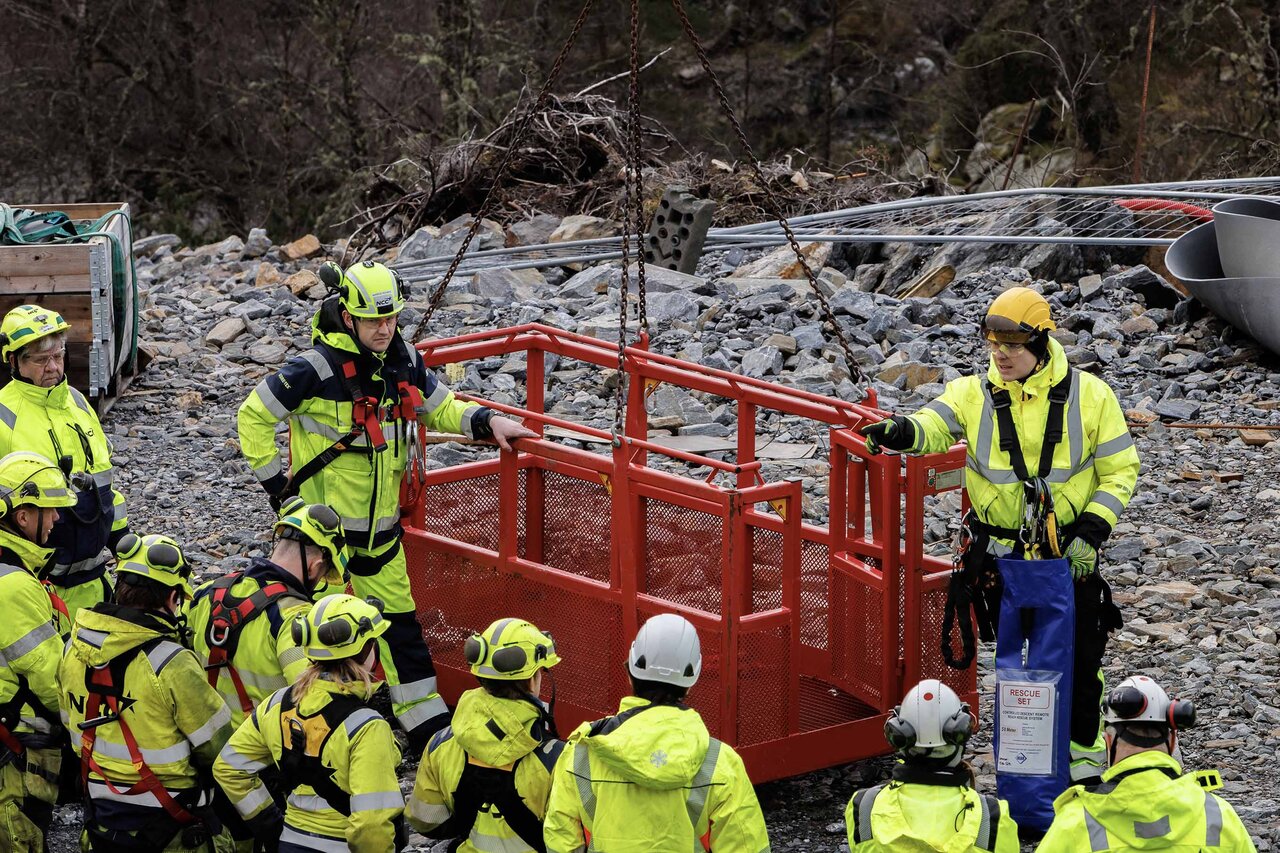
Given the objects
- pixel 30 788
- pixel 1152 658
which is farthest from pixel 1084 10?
pixel 30 788

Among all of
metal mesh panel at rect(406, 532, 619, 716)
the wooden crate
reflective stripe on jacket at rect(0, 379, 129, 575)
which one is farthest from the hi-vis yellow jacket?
the wooden crate

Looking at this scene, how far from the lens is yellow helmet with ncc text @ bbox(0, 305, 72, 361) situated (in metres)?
5.81

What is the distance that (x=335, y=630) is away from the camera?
13.3ft

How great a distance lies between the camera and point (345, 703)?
13.4 feet

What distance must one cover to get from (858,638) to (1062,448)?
1.13m

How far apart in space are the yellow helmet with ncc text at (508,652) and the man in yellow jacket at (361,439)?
189 cm

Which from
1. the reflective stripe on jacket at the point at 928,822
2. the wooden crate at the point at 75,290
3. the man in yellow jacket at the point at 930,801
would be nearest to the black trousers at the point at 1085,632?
the man in yellow jacket at the point at 930,801

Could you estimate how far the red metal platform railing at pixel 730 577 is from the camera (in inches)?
219

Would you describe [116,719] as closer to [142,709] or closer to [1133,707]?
[142,709]

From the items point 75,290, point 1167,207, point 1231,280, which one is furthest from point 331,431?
point 1167,207

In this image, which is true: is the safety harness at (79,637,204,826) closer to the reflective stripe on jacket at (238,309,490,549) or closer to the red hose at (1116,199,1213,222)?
the reflective stripe on jacket at (238,309,490,549)

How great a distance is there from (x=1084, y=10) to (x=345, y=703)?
23.8m

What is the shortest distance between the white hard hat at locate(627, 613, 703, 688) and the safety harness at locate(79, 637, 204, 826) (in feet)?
4.94

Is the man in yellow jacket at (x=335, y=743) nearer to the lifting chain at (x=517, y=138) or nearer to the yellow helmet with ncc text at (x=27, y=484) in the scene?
the yellow helmet with ncc text at (x=27, y=484)
